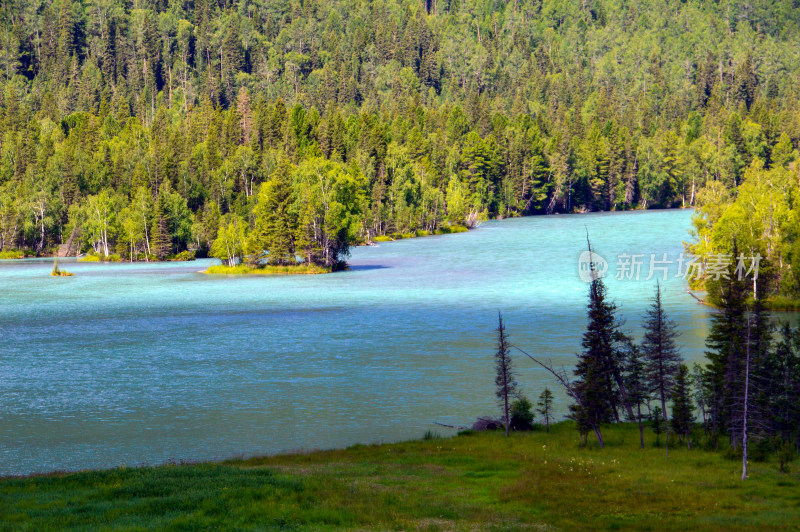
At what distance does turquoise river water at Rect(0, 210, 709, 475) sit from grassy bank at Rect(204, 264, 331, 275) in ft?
15.3

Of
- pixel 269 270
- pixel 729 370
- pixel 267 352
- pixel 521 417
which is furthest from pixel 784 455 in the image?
pixel 269 270

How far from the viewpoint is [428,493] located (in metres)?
29.4

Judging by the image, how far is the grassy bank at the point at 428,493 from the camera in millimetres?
25234

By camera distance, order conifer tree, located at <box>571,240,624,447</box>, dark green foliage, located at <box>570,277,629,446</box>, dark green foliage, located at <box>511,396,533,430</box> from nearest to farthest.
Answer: dark green foliage, located at <box>570,277,629,446</box> → conifer tree, located at <box>571,240,624,447</box> → dark green foliage, located at <box>511,396,533,430</box>

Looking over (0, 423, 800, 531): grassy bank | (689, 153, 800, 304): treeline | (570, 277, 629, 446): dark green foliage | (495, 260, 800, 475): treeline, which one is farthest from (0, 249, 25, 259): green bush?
(570, 277, 629, 446): dark green foliage

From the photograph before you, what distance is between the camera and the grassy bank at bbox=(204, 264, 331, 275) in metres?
126

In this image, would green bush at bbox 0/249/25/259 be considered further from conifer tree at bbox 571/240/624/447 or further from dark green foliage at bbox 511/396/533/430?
conifer tree at bbox 571/240/624/447

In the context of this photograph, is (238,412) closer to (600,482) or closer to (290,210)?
(600,482)

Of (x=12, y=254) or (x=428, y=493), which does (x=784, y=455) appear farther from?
(x=12, y=254)

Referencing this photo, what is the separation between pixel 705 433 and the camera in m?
40.0

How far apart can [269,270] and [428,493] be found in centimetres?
10273
